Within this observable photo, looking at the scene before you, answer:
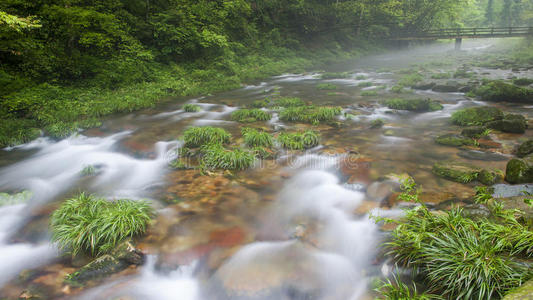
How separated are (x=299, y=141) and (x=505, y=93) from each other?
8911mm

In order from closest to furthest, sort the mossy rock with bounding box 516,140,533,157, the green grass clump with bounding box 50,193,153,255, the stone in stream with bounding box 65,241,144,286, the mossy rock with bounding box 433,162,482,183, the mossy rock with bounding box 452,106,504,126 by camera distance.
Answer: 1. the stone in stream with bounding box 65,241,144,286
2. the green grass clump with bounding box 50,193,153,255
3. the mossy rock with bounding box 433,162,482,183
4. the mossy rock with bounding box 516,140,533,157
5. the mossy rock with bounding box 452,106,504,126

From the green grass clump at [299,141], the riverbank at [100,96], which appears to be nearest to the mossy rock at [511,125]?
the green grass clump at [299,141]

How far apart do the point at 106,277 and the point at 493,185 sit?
19.6 ft

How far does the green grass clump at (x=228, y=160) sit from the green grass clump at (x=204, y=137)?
0.90 meters

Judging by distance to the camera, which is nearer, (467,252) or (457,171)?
(467,252)

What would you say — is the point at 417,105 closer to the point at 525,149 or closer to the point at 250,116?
the point at 525,149

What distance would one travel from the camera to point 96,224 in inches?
153

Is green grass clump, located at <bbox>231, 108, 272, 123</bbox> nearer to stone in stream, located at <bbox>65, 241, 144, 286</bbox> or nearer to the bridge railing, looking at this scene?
stone in stream, located at <bbox>65, 241, 144, 286</bbox>

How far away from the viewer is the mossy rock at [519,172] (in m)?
4.53

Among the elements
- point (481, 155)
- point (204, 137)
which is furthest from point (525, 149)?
point (204, 137)

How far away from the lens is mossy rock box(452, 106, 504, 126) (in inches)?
314

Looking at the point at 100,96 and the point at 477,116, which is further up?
the point at 100,96

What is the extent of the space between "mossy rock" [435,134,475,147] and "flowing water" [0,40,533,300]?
29 cm

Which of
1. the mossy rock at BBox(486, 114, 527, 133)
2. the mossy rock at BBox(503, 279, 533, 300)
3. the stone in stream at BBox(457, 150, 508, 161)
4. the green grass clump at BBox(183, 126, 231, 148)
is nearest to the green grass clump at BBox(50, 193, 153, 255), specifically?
the green grass clump at BBox(183, 126, 231, 148)
